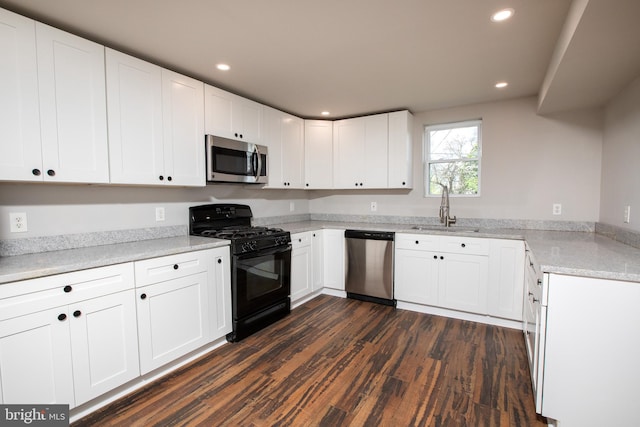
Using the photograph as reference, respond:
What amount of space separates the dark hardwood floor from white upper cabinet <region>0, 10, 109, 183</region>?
1.47 metres

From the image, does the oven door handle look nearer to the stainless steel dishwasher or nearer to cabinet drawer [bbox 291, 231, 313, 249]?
cabinet drawer [bbox 291, 231, 313, 249]

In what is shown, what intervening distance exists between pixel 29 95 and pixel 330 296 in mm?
3239

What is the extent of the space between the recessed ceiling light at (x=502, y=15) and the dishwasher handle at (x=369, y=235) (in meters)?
2.09

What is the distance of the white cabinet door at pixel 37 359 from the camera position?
1.45 meters

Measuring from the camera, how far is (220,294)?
8.14 feet

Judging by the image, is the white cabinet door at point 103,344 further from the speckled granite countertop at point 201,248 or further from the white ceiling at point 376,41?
the white ceiling at point 376,41

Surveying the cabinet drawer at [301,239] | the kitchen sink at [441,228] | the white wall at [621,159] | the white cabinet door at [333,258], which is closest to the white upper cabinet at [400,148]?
the kitchen sink at [441,228]

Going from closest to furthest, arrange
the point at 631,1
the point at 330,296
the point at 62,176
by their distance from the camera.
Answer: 1. the point at 631,1
2. the point at 62,176
3. the point at 330,296

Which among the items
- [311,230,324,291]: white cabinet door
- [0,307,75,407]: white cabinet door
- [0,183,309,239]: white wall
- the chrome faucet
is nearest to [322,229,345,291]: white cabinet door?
[311,230,324,291]: white cabinet door

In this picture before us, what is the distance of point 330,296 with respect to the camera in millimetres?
3838

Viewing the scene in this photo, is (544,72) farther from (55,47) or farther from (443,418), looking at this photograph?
(55,47)

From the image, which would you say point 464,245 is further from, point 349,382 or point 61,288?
point 61,288

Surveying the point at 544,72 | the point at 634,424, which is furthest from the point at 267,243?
the point at 544,72

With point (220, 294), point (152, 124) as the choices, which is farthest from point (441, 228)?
point (152, 124)
